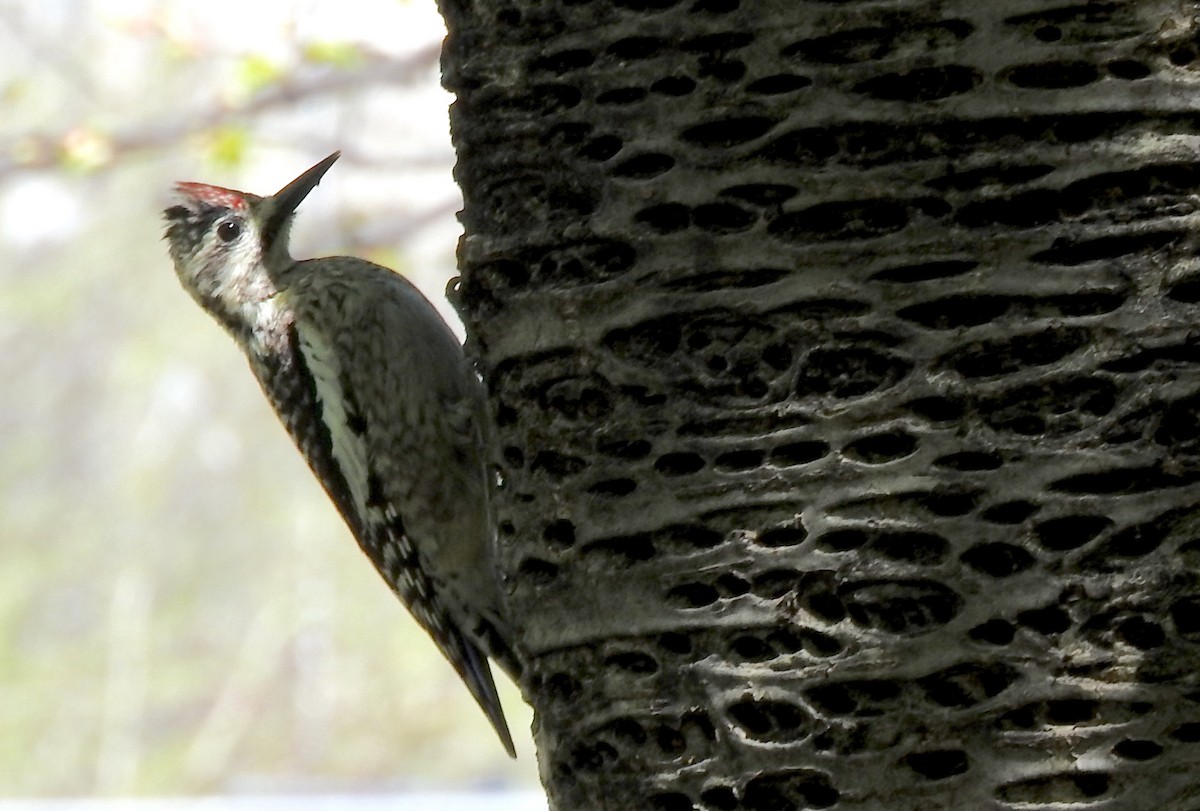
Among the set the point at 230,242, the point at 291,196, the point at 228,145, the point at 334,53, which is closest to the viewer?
the point at 291,196

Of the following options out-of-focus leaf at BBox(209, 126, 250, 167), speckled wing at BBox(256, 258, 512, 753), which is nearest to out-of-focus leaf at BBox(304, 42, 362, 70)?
out-of-focus leaf at BBox(209, 126, 250, 167)

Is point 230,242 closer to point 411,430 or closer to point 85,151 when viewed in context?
point 411,430

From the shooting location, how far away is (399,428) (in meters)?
3.35

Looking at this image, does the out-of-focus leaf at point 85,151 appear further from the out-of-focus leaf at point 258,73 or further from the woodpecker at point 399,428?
the woodpecker at point 399,428

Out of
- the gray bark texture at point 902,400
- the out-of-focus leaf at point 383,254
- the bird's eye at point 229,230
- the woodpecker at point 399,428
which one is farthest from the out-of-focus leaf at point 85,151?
the gray bark texture at point 902,400

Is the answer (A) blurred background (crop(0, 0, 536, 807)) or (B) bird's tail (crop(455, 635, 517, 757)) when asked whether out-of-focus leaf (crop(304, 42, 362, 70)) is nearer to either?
(B) bird's tail (crop(455, 635, 517, 757))

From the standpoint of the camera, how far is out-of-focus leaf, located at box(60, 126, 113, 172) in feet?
20.2

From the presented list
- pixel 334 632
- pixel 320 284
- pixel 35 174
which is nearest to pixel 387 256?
pixel 35 174

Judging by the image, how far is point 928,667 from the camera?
54.3 inches

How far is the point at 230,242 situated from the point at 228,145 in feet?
8.52

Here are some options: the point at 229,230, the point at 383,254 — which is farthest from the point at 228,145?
the point at 229,230

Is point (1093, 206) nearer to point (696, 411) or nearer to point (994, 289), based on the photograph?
point (994, 289)

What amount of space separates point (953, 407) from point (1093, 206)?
0.23 m

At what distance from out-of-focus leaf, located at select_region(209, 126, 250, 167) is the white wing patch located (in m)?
2.98
